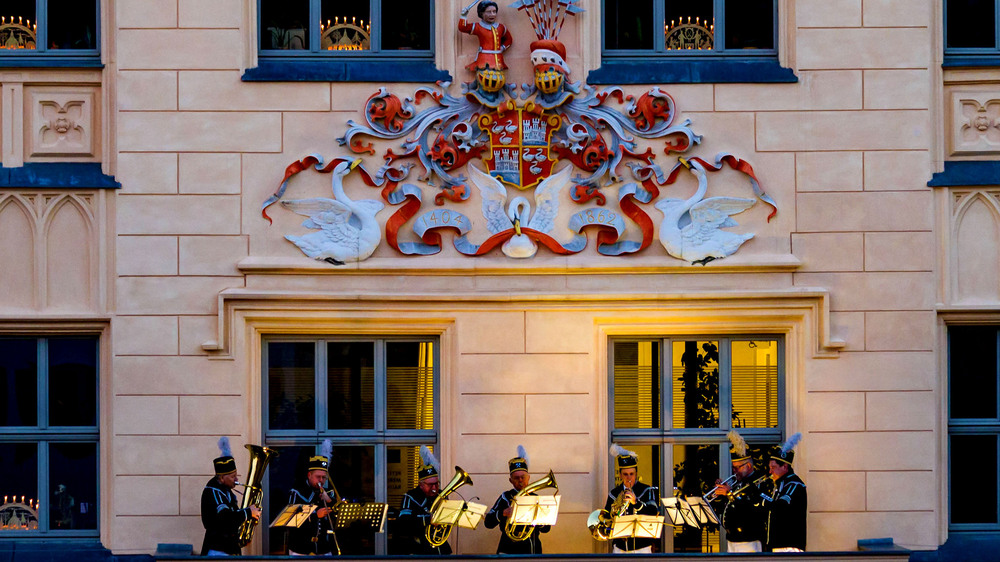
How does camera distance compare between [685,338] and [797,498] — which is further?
[685,338]

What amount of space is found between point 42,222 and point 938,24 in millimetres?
7948

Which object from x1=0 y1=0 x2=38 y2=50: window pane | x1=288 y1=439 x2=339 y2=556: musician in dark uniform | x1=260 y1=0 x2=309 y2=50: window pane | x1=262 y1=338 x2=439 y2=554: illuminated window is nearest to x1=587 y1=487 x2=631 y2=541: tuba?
x1=262 y1=338 x2=439 y2=554: illuminated window

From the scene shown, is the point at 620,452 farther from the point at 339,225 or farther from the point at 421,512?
the point at 339,225

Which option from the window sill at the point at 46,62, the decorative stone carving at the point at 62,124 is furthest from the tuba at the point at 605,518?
the window sill at the point at 46,62

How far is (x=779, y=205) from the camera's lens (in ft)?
36.9

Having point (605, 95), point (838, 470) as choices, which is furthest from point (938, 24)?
point (838, 470)

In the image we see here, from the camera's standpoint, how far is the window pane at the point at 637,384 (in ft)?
37.4

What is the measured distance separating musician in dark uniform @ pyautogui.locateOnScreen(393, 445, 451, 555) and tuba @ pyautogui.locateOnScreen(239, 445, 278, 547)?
1199 millimetres

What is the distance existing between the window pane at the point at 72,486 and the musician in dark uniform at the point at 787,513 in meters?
5.78

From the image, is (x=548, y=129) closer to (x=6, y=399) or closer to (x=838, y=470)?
(x=838, y=470)

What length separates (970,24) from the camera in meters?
11.5

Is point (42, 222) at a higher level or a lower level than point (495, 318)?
higher

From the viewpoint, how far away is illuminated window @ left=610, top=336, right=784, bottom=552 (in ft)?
37.4

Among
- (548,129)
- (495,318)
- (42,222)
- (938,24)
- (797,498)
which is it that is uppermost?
(938,24)
